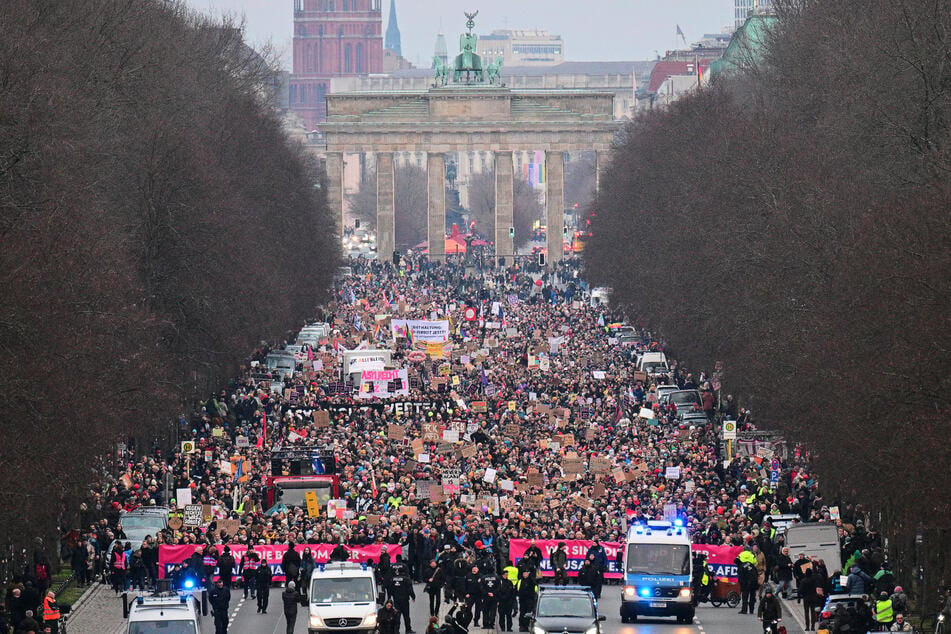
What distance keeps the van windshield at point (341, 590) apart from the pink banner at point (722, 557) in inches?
368

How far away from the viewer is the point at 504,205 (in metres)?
181

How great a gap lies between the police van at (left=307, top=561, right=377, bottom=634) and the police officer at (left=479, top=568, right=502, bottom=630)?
2.62 meters

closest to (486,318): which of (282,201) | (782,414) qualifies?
(282,201)

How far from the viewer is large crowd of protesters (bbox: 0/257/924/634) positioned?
1908 inches

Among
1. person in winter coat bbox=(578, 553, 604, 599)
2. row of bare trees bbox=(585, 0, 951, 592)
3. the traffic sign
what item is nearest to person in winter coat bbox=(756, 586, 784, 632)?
row of bare trees bbox=(585, 0, 951, 592)

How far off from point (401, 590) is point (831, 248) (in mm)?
21252

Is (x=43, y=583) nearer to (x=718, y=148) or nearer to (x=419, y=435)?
(x=419, y=435)

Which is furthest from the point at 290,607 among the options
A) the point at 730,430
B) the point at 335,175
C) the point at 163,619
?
the point at 335,175

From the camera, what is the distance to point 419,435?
67.4 meters

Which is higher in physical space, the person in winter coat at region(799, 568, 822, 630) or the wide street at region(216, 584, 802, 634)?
the person in winter coat at region(799, 568, 822, 630)

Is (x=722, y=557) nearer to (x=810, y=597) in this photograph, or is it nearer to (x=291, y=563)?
(x=810, y=597)

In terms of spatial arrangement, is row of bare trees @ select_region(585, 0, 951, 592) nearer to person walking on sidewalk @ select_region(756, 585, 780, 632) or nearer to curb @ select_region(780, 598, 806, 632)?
curb @ select_region(780, 598, 806, 632)

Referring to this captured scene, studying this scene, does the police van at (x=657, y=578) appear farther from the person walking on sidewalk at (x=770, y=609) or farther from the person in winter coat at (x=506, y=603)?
the person walking on sidewalk at (x=770, y=609)

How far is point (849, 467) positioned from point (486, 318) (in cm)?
5491
